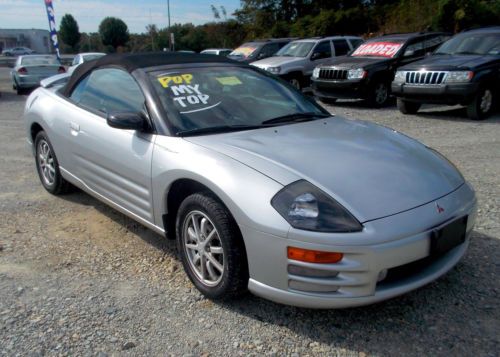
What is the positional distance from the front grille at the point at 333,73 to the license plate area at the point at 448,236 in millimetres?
8219

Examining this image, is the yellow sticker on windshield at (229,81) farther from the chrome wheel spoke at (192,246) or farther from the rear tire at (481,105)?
the rear tire at (481,105)

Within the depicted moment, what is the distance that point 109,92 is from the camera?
12.8ft

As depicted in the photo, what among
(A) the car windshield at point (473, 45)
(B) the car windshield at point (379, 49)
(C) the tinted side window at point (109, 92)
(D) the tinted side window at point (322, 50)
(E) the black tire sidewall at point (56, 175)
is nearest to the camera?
(C) the tinted side window at point (109, 92)

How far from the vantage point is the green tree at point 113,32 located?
6506cm

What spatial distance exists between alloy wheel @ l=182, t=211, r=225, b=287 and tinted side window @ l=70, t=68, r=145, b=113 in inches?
40.9

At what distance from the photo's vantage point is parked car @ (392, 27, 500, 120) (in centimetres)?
833

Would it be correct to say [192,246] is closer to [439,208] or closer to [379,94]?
[439,208]

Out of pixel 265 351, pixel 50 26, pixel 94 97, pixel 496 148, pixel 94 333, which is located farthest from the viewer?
pixel 50 26

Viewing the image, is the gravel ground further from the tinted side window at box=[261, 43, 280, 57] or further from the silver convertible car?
the tinted side window at box=[261, 43, 280, 57]

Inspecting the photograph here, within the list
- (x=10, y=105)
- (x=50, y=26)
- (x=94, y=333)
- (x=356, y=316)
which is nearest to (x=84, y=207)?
(x=94, y=333)

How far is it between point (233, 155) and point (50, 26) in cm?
3144

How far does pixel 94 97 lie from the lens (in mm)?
4062

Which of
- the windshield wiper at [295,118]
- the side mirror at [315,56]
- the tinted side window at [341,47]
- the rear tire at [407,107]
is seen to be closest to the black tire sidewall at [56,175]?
the windshield wiper at [295,118]

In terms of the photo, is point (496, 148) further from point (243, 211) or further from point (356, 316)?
point (243, 211)
